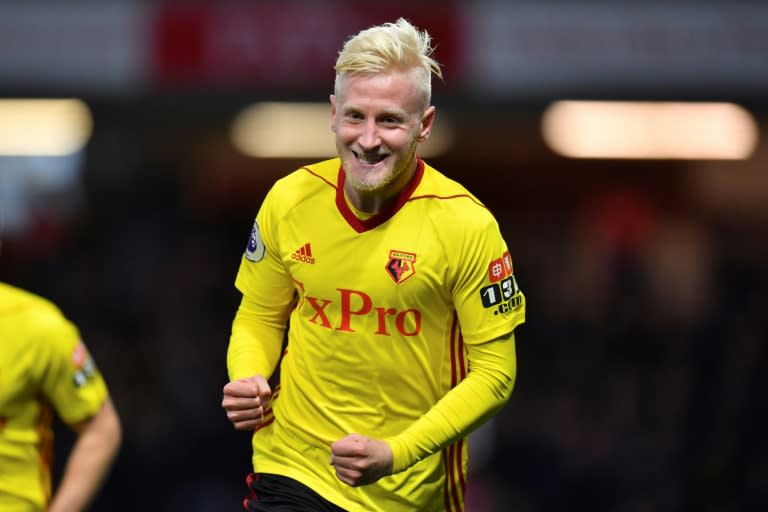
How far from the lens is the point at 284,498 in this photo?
13.6ft

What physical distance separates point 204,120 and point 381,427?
33.3ft

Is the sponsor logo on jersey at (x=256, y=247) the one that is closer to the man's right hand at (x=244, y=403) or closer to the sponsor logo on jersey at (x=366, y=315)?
the sponsor logo on jersey at (x=366, y=315)

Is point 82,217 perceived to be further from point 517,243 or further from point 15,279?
point 517,243

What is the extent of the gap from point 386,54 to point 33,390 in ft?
5.43

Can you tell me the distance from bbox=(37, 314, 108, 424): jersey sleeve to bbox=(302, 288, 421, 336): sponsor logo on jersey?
100 cm

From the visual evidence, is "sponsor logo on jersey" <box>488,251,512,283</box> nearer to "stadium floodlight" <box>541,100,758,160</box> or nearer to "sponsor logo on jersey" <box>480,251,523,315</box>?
"sponsor logo on jersey" <box>480,251,523,315</box>

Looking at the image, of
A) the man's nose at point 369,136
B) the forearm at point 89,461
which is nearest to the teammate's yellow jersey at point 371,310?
the man's nose at point 369,136

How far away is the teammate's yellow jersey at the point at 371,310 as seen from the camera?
3.97 m

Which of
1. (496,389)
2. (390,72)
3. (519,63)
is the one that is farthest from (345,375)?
(519,63)

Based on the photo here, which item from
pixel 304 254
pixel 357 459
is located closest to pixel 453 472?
pixel 357 459

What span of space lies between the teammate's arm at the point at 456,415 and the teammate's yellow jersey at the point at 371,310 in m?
0.06

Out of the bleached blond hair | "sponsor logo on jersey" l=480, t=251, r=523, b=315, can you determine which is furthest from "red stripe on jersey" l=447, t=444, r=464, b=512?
the bleached blond hair

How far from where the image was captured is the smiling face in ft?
12.6

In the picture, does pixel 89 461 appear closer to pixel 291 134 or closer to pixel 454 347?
pixel 454 347
